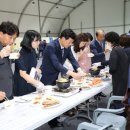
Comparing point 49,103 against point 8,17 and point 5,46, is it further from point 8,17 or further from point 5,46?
point 8,17

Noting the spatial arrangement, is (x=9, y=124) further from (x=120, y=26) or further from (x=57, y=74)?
(x=120, y=26)

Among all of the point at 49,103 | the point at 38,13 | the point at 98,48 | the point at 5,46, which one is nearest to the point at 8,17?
the point at 38,13

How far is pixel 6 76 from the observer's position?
2.12 metres

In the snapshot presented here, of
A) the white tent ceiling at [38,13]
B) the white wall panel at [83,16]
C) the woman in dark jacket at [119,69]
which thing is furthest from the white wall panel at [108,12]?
the woman in dark jacket at [119,69]

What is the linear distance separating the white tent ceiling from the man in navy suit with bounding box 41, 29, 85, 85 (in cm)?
1097

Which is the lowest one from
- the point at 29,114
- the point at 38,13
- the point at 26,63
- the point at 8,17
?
the point at 29,114

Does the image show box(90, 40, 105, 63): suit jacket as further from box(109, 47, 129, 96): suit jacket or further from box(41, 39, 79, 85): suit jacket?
box(109, 47, 129, 96): suit jacket

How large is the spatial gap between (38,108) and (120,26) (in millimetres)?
15050

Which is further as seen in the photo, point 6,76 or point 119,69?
point 119,69

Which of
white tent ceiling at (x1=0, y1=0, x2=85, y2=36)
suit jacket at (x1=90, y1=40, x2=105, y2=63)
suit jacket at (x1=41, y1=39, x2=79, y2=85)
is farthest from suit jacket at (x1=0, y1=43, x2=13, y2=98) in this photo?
white tent ceiling at (x1=0, y1=0, x2=85, y2=36)

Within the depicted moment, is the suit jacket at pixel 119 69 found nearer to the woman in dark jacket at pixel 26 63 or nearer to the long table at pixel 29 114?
the long table at pixel 29 114

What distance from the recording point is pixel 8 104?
1992 millimetres

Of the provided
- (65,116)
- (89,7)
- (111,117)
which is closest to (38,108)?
(111,117)

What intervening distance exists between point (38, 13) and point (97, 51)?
11.8 meters
